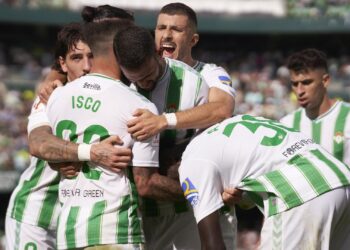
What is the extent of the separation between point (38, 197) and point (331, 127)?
3.64 meters

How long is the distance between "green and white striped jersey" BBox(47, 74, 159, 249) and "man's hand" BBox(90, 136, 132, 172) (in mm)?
57

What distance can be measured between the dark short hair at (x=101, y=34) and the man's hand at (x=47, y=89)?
767 mm

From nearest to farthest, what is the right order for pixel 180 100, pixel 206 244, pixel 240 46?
pixel 206 244 < pixel 180 100 < pixel 240 46

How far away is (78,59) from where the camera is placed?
6277mm

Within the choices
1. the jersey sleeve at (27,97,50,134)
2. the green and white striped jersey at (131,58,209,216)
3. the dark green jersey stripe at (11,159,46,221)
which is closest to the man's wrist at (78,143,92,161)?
the jersey sleeve at (27,97,50,134)

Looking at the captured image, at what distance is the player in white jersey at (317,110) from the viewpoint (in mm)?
8797

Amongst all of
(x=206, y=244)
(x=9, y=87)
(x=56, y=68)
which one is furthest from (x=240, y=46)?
(x=206, y=244)

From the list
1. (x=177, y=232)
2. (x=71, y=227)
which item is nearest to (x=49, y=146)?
(x=71, y=227)

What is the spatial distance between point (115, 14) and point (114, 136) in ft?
3.50

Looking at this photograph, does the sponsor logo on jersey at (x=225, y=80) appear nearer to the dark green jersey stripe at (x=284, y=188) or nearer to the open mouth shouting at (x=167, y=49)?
the open mouth shouting at (x=167, y=49)

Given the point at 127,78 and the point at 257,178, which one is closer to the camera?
the point at 257,178

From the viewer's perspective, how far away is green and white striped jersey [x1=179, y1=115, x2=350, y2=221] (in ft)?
16.1

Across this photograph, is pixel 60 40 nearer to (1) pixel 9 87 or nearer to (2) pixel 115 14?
(2) pixel 115 14

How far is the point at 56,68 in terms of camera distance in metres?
6.71
